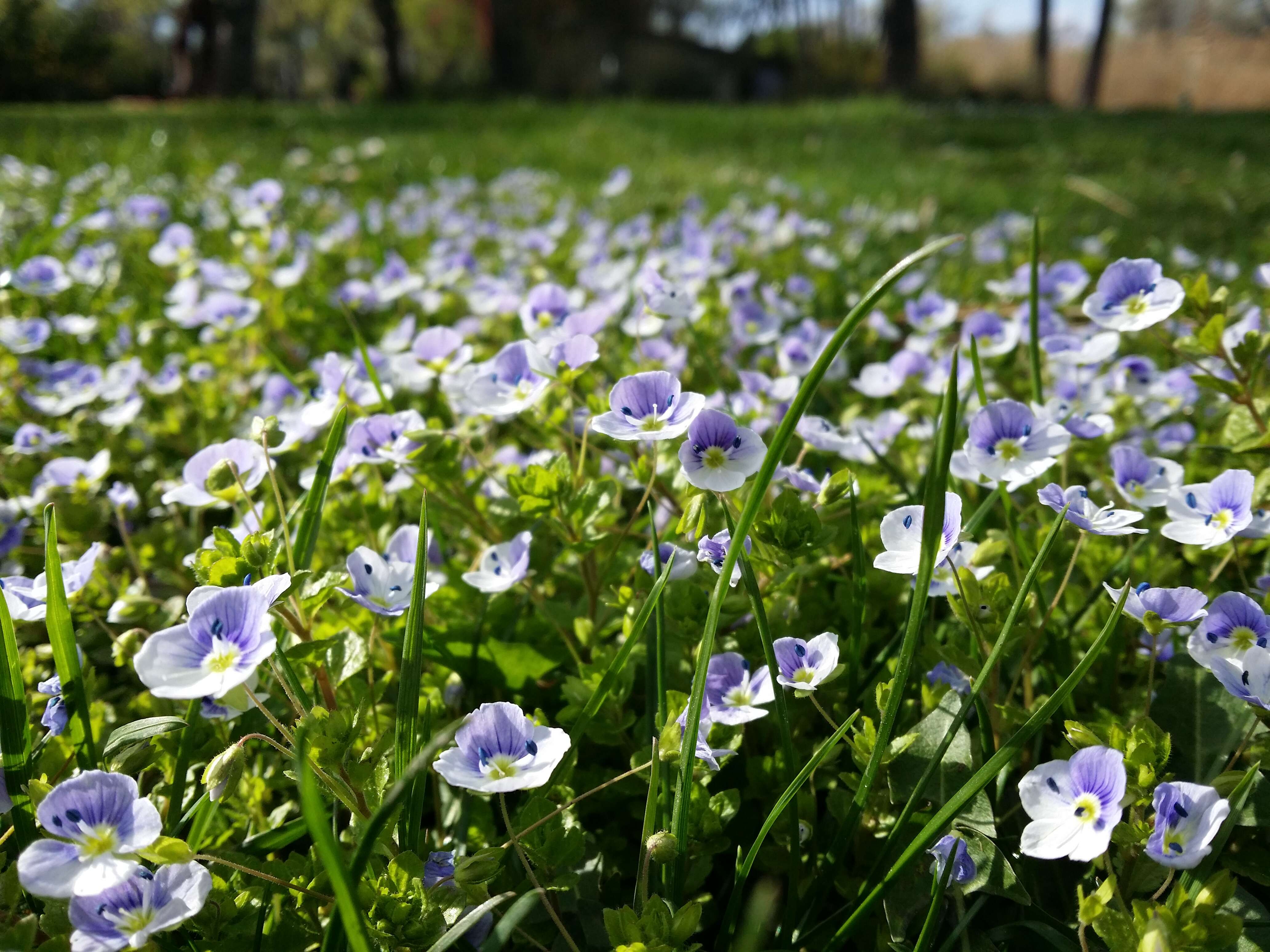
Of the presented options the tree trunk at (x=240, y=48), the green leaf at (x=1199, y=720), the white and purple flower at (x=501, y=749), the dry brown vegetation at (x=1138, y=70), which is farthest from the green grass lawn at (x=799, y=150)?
the tree trunk at (x=240, y=48)

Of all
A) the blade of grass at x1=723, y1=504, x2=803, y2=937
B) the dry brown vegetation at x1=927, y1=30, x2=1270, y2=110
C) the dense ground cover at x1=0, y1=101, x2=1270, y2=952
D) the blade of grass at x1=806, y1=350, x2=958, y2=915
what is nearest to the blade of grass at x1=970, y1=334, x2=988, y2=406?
the dense ground cover at x1=0, y1=101, x2=1270, y2=952

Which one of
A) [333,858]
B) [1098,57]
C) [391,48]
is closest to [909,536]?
[333,858]

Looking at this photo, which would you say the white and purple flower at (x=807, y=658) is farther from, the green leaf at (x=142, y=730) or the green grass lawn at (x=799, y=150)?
the green grass lawn at (x=799, y=150)

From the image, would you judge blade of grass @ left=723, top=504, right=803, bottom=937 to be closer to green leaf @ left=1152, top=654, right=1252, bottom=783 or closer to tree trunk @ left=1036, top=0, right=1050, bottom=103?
green leaf @ left=1152, top=654, right=1252, bottom=783

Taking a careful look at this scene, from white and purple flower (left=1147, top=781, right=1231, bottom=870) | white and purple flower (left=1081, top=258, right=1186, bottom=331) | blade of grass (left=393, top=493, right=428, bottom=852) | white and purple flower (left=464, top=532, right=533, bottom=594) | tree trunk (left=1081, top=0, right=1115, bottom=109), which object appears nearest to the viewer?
white and purple flower (left=1147, top=781, right=1231, bottom=870)

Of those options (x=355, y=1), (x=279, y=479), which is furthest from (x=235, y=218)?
(x=355, y=1)
